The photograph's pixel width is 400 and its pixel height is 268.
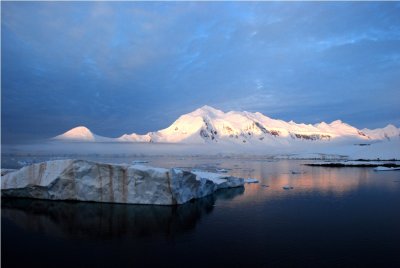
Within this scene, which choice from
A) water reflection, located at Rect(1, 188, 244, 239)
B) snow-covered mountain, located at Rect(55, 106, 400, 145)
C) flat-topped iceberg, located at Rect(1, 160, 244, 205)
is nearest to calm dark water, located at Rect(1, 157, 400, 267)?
water reflection, located at Rect(1, 188, 244, 239)

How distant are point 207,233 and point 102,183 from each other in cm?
586

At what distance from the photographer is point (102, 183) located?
1420 centimetres

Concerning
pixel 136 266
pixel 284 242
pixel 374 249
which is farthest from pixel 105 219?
pixel 374 249

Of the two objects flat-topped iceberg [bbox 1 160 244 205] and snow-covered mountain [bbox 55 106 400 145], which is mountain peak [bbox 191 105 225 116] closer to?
snow-covered mountain [bbox 55 106 400 145]

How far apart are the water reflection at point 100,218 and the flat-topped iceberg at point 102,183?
36 centimetres

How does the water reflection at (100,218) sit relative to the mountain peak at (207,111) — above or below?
below

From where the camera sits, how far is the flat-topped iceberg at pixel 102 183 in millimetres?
13914

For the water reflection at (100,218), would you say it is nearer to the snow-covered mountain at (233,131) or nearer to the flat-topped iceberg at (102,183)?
the flat-topped iceberg at (102,183)

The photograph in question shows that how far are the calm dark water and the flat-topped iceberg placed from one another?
1.60 feet

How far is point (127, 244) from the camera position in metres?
9.31

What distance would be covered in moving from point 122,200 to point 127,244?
16.1ft

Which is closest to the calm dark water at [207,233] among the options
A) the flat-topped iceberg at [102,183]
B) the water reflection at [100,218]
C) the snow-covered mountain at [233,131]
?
the water reflection at [100,218]

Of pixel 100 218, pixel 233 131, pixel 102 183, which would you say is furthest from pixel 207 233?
pixel 233 131

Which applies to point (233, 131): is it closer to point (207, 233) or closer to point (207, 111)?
point (207, 111)
